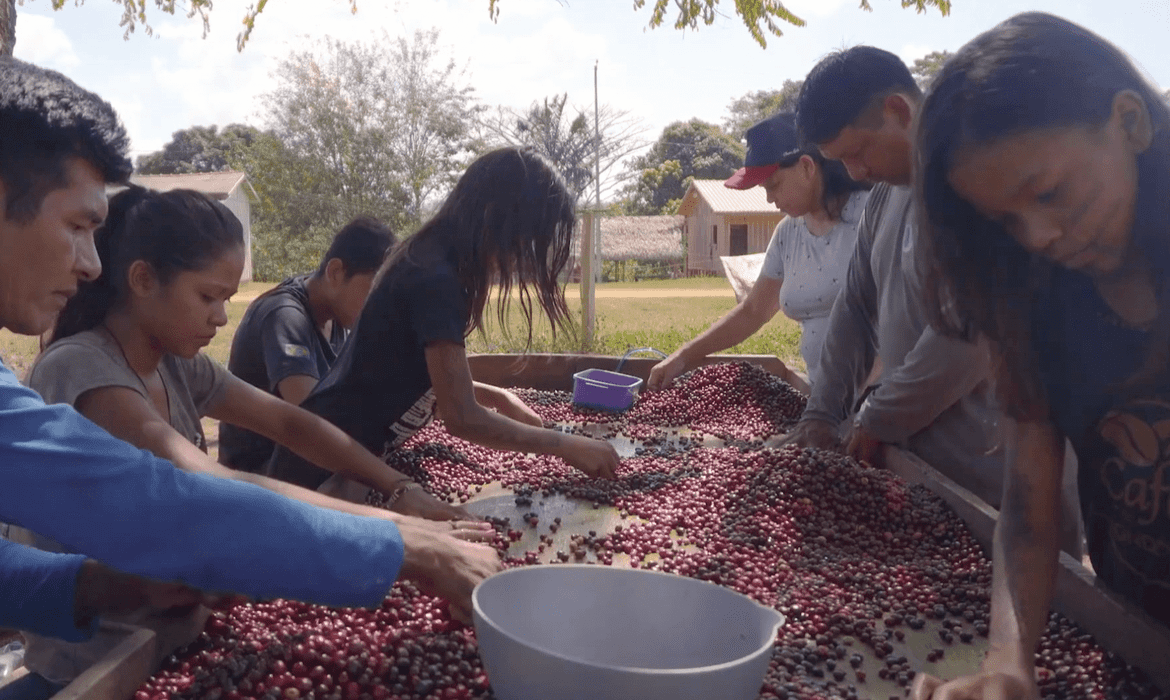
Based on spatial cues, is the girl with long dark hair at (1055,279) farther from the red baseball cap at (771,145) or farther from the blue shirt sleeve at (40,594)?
the red baseball cap at (771,145)

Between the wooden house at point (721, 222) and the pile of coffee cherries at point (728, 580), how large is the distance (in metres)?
23.1

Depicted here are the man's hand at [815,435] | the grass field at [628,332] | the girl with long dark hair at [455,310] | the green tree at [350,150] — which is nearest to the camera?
the girl with long dark hair at [455,310]

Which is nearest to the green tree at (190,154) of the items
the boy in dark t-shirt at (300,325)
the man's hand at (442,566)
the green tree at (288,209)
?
the green tree at (288,209)

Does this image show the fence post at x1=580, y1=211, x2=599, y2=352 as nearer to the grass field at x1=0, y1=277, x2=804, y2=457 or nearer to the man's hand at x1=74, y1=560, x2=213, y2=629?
the grass field at x1=0, y1=277, x2=804, y2=457

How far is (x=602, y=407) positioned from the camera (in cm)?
402

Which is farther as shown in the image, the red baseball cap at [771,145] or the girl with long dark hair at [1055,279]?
the red baseball cap at [771,145]

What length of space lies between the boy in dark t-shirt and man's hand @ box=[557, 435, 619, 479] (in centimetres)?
131

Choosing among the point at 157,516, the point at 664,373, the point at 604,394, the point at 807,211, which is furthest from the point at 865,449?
the point at 157,516

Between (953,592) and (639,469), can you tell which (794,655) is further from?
(639,469)

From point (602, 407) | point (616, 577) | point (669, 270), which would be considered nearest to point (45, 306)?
point (616, 577)

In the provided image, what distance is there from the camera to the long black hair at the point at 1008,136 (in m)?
1.29

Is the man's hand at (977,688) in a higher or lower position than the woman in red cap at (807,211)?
lower

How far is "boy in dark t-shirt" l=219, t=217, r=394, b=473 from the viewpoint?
329 cm

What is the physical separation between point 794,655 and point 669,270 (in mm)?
23275
